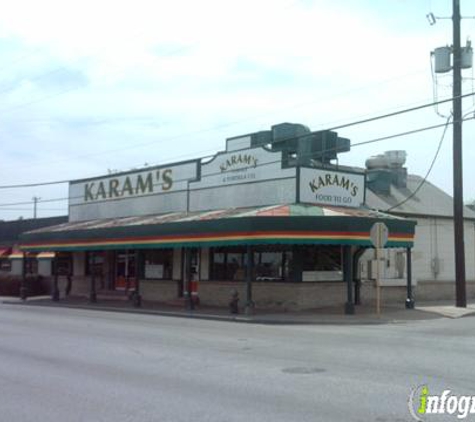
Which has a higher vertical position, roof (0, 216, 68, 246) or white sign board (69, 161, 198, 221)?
white sign board (69, 161, 198, 221)

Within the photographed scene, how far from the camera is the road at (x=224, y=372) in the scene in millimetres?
7836

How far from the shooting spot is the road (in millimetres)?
7836

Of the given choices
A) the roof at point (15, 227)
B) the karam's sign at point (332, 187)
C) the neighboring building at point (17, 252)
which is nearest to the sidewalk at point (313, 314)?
the karam's sign at point (332, 187)

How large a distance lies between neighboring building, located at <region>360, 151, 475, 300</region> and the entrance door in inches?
423

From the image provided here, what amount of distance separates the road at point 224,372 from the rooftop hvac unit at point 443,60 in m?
11.2

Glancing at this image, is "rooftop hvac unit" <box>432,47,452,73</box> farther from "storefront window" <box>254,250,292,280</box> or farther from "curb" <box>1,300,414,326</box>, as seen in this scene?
"curb" <box>1,300,414,326</box>

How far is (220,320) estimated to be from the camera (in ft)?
71.4

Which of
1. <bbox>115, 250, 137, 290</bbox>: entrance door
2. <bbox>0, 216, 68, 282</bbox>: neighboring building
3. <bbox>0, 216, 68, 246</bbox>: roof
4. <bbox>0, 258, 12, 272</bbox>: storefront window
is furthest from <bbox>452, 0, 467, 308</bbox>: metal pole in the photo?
<bbox>0, 258, 12, 272</bbox>: storefront window

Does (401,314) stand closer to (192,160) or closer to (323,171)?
(323,171)

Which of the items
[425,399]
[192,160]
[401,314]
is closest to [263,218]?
[401,314]

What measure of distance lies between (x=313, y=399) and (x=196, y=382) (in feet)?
6.55

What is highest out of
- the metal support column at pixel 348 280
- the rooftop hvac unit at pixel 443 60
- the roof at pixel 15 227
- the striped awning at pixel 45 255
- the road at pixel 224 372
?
the rooftop hvac unit at pixel 443 60

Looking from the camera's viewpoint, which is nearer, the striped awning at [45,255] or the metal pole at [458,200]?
the metal pole at [458,200]

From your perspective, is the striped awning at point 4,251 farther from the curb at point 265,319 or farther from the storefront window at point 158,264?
the curb at point 265,319
